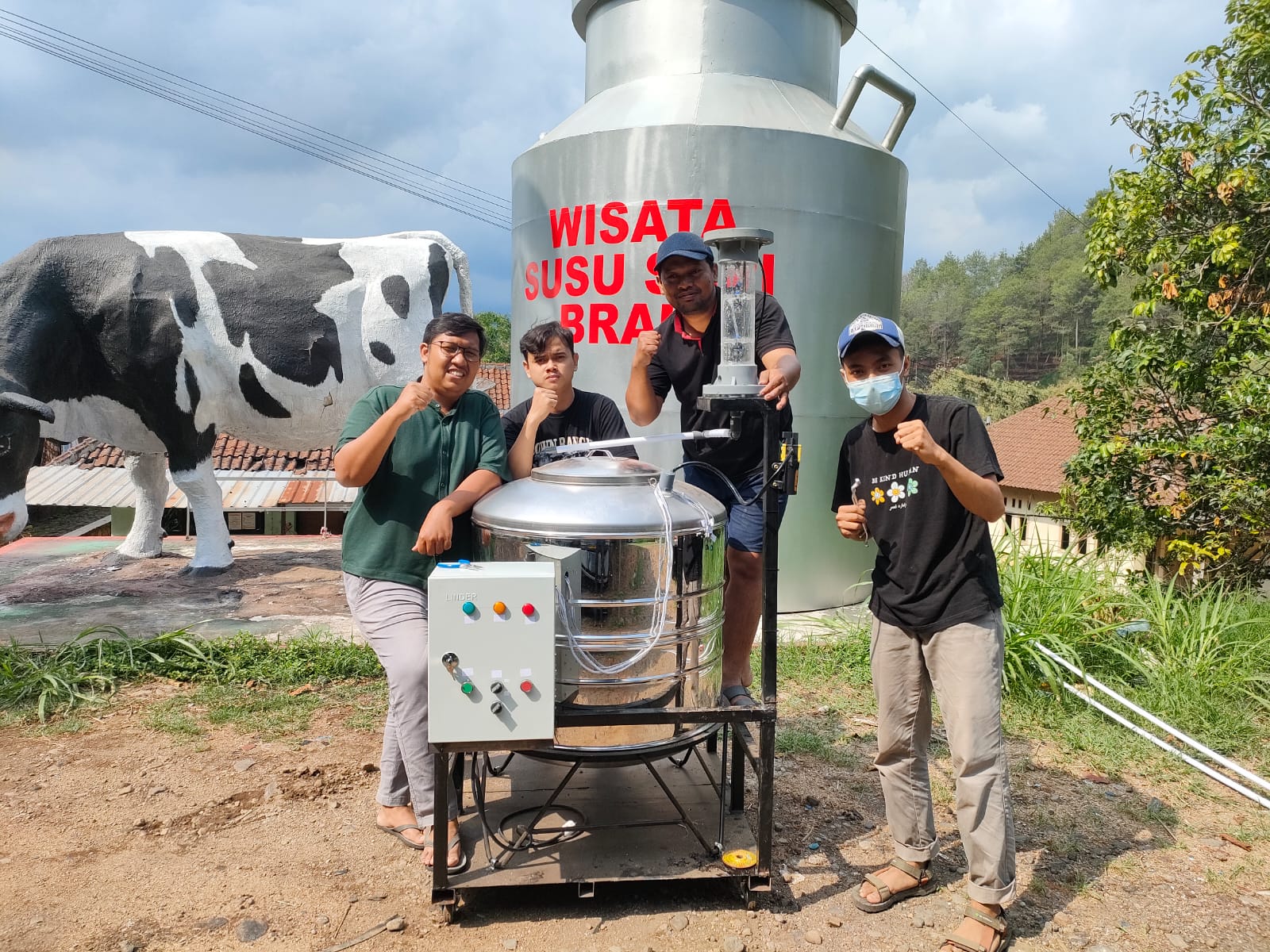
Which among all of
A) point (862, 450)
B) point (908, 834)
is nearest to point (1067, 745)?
point (908, 834)

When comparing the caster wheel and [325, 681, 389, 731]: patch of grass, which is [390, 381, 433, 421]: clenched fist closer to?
the caster wheel

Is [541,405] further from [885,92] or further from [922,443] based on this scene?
[885,92]

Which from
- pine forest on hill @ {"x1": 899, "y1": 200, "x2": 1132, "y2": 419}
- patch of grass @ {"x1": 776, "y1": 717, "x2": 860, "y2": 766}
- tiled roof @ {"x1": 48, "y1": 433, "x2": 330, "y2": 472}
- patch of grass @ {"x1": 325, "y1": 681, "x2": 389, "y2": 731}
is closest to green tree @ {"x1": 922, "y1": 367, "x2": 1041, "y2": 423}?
pine forest on hill @ {"x1": 899, "y1": 200, "x2": 1132, "y2": 419}

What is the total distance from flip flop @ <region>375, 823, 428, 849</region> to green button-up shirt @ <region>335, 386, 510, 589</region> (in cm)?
99

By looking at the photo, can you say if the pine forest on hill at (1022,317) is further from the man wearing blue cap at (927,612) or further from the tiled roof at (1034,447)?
the man wearing blue cap at (927,612)

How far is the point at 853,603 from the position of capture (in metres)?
7.51

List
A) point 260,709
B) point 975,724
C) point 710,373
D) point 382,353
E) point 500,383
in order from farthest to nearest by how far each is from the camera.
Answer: point 500,383
point 382,353
point 260,709
point 710,373
point 975,724

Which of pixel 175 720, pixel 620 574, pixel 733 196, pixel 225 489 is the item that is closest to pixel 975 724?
pixel 620 574

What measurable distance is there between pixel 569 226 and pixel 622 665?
4999 millimetres

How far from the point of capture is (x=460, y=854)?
3.14m

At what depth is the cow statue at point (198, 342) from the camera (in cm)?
665

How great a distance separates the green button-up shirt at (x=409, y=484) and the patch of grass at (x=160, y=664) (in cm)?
242

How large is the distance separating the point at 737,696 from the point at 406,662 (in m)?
1.22

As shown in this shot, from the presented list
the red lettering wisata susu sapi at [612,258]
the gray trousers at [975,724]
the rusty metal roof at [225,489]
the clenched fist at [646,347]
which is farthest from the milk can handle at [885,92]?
the rusty metal roof at [225,489]
